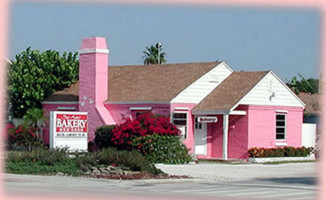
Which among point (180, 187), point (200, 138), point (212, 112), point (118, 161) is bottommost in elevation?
point (180, 187)

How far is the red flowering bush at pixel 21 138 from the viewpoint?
33.0 meters

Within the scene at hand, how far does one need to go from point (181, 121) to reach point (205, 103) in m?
1.50

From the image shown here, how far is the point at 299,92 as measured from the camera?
187 feet

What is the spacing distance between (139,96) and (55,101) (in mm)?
5416

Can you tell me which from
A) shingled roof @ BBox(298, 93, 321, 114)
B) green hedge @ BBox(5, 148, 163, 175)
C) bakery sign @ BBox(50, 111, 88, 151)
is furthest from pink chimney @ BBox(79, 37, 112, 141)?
shingled roof @ BBox(298, 93, 321, 114)

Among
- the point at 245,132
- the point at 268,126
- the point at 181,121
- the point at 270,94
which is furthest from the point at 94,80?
the point at 268,126

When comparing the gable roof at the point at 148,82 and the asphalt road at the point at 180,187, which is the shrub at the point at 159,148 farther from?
the gable roof at the point at 148,82

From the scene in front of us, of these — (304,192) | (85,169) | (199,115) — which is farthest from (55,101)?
(304,192)

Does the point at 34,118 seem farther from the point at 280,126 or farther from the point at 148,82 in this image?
the point at 280,126

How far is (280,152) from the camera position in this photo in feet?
112

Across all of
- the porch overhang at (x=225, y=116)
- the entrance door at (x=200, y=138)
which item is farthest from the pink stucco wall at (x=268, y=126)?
the entrance door at (x=200, y=138)

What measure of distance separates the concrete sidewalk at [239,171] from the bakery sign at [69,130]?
5.37m

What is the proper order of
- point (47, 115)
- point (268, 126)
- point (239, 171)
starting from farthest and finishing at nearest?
point (47, 115) < point (268, 126) < point (239, 171)

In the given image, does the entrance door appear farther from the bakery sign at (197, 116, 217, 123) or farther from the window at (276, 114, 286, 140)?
the window at (276, 114, 286, 140)
